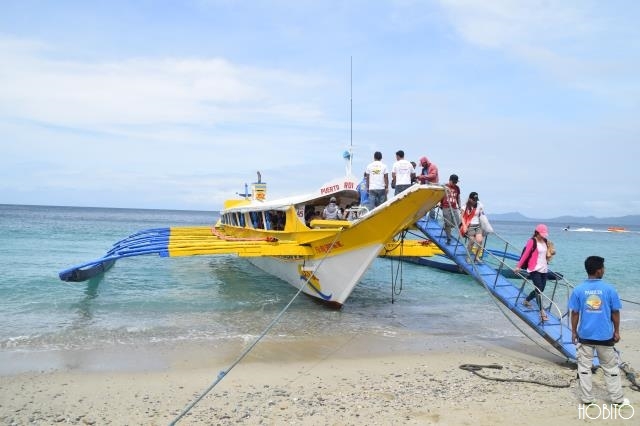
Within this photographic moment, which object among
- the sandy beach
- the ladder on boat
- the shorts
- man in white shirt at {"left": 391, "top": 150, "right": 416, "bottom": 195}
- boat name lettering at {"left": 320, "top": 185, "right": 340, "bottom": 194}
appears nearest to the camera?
the sandy beach

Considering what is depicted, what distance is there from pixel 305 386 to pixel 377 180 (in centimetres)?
495

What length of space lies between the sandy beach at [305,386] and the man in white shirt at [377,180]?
307cm

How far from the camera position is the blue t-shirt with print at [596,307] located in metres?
5.02

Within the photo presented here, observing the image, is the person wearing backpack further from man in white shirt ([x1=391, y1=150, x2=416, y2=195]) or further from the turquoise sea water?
man in white shirt ([x1=391, y1=150, x2=416, y2=195])

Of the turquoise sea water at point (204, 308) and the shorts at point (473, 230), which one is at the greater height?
the shorts at point (473, 230)

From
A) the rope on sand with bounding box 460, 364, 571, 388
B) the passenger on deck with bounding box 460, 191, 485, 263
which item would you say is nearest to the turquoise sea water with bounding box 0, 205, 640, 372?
the passenger on deck with bounding box 460, 191, 485, 263

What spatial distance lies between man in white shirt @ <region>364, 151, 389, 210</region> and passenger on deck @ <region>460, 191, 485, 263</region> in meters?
1.70

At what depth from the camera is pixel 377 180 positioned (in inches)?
396

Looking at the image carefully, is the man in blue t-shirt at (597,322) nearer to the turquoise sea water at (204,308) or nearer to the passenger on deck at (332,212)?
the turquoise sea water at (204,308)

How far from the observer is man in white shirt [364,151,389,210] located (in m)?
10.0

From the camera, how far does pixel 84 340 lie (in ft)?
28.0

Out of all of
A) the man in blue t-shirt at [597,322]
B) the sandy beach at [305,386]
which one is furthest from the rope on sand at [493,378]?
the man in blue t-shirt at [597,322]

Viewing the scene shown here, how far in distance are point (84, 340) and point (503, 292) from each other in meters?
7.28

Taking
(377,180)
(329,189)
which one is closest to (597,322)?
(377,180)
